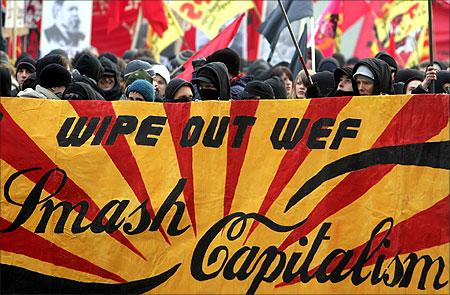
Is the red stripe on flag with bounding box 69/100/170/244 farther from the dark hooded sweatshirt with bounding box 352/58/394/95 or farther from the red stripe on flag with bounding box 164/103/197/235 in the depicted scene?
the dark hooded sweatshirt with bounding box 352/58/394/95

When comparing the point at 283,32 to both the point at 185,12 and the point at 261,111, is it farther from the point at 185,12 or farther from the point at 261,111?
the point at 261,111

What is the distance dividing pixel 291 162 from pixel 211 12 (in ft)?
31.1

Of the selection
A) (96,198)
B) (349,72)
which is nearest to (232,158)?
(96,198)

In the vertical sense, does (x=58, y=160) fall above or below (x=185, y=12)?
above

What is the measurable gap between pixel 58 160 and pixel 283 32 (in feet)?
23.8

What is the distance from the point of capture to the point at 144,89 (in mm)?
9625

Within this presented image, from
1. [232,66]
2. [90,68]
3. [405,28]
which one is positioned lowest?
[405,28]

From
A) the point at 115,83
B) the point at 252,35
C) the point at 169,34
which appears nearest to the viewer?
the point at 115,83

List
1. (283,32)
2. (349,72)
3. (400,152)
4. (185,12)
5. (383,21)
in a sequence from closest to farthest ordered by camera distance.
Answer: (400,152) < (349,72) < (283,32) < (185,12) < (383,21)

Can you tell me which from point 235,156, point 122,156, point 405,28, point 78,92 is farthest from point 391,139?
point 405,28

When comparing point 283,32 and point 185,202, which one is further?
point 283,32

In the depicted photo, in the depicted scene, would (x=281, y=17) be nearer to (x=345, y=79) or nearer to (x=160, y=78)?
(x=160, y=78)

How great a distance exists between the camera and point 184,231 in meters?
7.87

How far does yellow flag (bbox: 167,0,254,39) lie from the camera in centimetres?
1695
